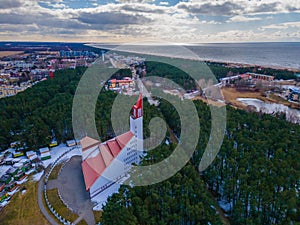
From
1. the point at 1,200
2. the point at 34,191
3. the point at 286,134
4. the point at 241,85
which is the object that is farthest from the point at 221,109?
the point at 241,85

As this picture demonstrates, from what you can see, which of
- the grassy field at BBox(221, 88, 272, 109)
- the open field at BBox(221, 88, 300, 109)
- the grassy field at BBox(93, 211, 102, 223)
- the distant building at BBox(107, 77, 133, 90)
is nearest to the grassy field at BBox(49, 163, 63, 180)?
the grassy field at BBox(93, 211, 102, 223)

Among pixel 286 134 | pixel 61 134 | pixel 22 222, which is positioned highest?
pixel 286 134

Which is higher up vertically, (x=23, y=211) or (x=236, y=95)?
(x=236, y=95)

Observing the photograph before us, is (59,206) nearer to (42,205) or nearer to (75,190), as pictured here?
(42,205)

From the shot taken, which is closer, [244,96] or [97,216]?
[97,216]

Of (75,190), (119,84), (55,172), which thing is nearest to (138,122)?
(75,190)

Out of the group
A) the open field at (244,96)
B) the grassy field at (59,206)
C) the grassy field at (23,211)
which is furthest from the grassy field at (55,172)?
the open field at (244,96)

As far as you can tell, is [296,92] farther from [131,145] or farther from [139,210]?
[139,210]

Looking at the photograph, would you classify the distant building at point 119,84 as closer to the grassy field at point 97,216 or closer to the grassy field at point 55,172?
the grassy field at point 55,172
